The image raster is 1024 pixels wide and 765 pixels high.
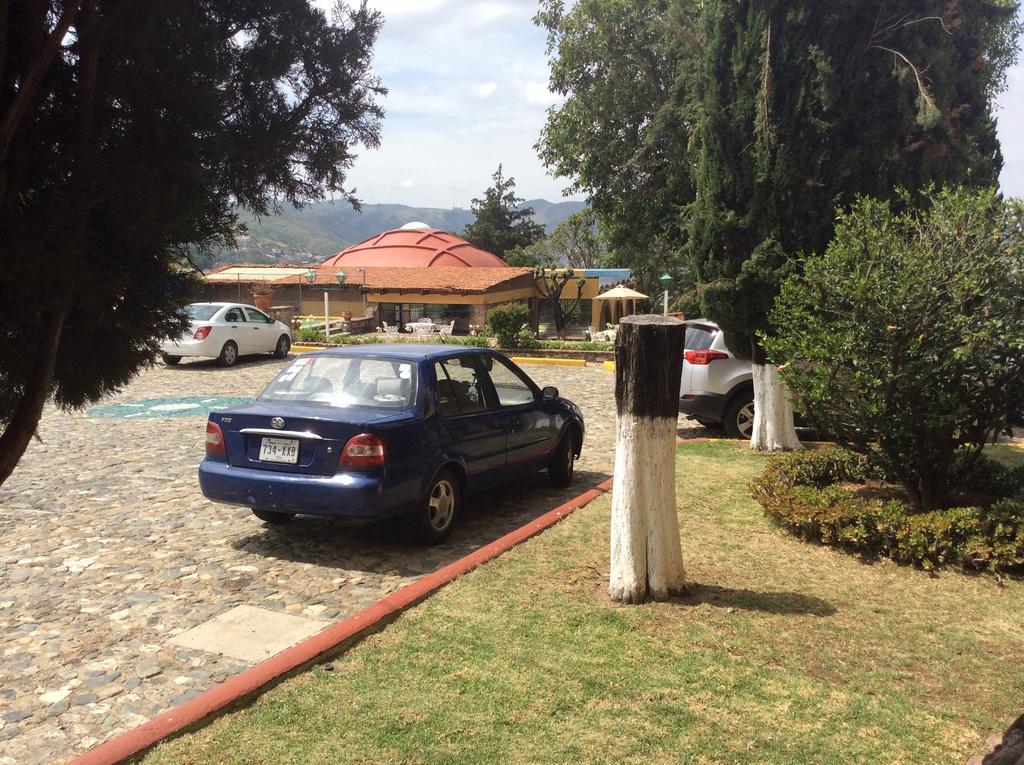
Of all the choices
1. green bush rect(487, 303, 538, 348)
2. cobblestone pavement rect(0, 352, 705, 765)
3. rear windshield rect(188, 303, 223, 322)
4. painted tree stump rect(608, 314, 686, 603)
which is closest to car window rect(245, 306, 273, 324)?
rear windshield rect(188, 303, 223, 322)

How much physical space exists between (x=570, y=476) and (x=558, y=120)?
13.7 metres

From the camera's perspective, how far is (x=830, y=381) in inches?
248

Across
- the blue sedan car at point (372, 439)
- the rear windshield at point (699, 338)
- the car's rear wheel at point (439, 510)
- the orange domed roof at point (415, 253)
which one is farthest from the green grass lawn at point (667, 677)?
the orange domed roof at point (415, 253)

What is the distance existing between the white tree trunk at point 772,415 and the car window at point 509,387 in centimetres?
323

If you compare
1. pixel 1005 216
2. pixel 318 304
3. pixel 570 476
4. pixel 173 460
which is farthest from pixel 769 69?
pixel 318 304

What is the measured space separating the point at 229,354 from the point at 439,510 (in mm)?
15368

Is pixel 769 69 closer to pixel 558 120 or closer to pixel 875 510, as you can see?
pixel 875 510

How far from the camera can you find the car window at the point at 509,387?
7.82 meters

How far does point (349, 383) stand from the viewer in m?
6.68

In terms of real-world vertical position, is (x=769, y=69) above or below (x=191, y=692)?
above

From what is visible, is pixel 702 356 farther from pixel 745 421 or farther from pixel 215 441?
pixel 215 441

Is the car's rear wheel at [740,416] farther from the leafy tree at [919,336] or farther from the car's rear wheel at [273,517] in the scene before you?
the car's rear wheel at [273,517]

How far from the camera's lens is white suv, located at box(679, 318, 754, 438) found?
36.7ft

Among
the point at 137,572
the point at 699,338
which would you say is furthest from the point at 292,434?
the point at 699,338
